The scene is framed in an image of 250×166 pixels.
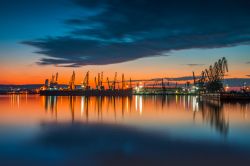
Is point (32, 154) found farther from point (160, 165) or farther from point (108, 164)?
point (160, 165)

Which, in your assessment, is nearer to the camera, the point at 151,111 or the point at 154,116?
the point at 154,116

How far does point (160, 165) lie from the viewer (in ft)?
36.4

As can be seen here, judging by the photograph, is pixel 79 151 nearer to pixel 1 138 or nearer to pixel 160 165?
pixel 160 165

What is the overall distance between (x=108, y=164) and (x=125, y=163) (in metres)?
0.58

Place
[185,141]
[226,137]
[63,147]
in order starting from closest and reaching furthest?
[63,147], [185,141], [226,137]

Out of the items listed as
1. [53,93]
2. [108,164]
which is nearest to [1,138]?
[108,164]

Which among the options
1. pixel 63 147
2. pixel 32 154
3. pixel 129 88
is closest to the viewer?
pixel 32 154

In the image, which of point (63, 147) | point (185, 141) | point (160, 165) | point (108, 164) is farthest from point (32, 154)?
point (185, 141)

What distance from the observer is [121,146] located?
14609mm

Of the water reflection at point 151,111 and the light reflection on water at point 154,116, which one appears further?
the water reflection at point 151,111

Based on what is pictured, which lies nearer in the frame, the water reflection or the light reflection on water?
the light reflection on water

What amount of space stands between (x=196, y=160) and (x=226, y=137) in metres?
6.39

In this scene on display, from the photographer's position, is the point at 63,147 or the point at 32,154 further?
the point at 63,147

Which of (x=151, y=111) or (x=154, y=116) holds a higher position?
(x=154, y=116)
